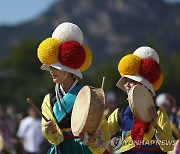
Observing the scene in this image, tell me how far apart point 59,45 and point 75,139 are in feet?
2.95

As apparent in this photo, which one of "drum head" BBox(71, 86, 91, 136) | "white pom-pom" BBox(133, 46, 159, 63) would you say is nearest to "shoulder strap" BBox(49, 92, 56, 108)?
"drum head" BBox(71, 86, 91, 136)

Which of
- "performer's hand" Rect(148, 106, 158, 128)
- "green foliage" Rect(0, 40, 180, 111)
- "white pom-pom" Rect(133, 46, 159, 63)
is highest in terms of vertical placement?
"green foliage" Rect(0, 40, 180, 111)

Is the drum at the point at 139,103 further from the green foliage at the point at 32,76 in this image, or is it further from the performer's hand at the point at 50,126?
the green foliage at the point at 32,76

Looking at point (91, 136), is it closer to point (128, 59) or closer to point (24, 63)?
point (128, 59)

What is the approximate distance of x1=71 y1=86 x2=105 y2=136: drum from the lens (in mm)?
6055

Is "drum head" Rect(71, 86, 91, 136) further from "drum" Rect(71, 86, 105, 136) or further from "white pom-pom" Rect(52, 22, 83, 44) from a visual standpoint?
"white pom-pom" Rect(52, 22, 83, 44)

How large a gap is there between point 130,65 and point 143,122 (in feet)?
2.06

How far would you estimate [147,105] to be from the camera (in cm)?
697

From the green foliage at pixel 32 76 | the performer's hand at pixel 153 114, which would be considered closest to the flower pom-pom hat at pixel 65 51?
the performer's hand at pixel 153 114

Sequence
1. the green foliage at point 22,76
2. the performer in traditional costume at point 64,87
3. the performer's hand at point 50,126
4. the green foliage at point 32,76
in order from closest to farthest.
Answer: the performer's hand at point 50,126 → the performer in traditional costume at point 64,87 → the green foliage at point 32,76 → the green foliage at point 22,76

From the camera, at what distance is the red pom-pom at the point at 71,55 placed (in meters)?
6.60

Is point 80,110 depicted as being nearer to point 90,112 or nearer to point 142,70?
point 90,112

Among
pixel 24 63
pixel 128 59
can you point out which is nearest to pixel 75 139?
pixel 128 59

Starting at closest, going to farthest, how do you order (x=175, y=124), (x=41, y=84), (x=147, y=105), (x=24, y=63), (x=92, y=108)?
1. (x=92, y=108)
2. (x=147, y=105)
3. (x=175, y=124)
4. (x=41, y=84)
5. (x=24, y=63)
